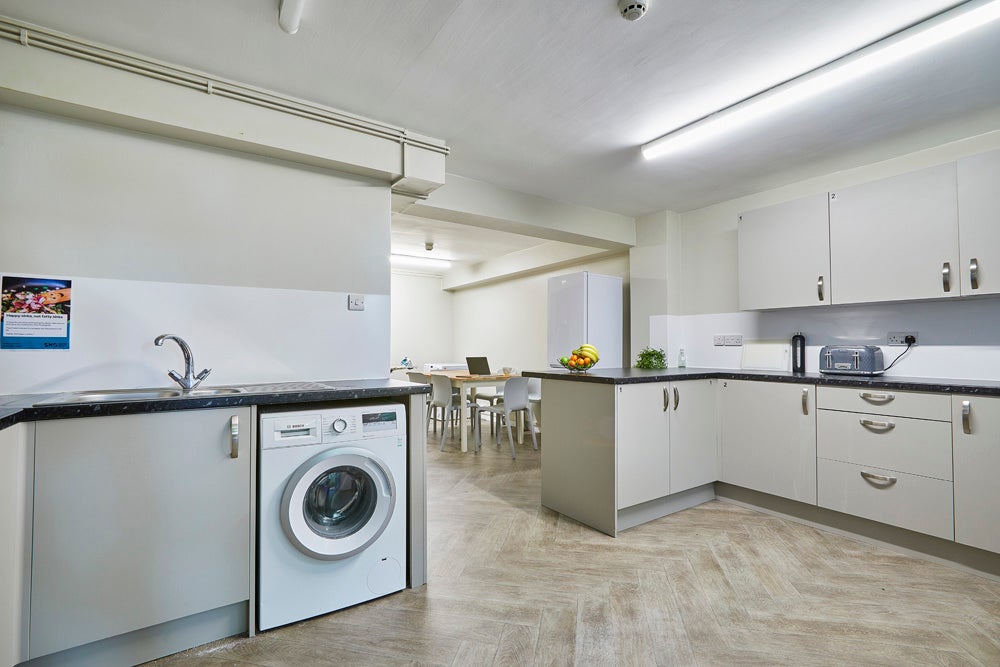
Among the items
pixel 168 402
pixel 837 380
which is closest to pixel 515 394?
pixel 837 380

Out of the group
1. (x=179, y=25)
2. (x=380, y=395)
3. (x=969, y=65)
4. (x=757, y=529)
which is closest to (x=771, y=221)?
(x=969, y=65)

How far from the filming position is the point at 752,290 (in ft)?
11.8

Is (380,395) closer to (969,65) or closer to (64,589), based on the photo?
(64,589)

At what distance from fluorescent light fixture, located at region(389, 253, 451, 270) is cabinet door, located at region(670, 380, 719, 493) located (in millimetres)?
4922

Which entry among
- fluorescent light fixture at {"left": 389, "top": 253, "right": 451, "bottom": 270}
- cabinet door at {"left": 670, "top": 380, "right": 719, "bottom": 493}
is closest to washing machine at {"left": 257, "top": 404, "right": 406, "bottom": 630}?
cabinet door at {"left": 670, "top": 380, "right": 719, "bottom": 493}

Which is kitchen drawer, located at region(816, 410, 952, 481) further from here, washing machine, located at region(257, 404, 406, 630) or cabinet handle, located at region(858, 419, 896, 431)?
washing machine, located at region(257, 404, 406, 630)

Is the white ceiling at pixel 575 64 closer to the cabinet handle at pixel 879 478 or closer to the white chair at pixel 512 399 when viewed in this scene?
the cabinet handle at pixel 879 478

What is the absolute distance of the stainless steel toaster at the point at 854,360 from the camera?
9.84 feet

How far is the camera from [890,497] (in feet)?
8.47

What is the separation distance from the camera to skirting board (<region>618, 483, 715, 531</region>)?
9.48ft

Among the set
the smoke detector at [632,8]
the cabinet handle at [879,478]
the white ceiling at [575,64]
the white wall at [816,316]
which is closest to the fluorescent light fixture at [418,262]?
the white wall at [816,316]

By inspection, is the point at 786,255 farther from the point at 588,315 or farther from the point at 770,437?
the point at 588,315

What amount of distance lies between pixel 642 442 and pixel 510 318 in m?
4.71

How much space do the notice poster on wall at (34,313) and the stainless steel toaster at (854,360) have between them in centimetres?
429
